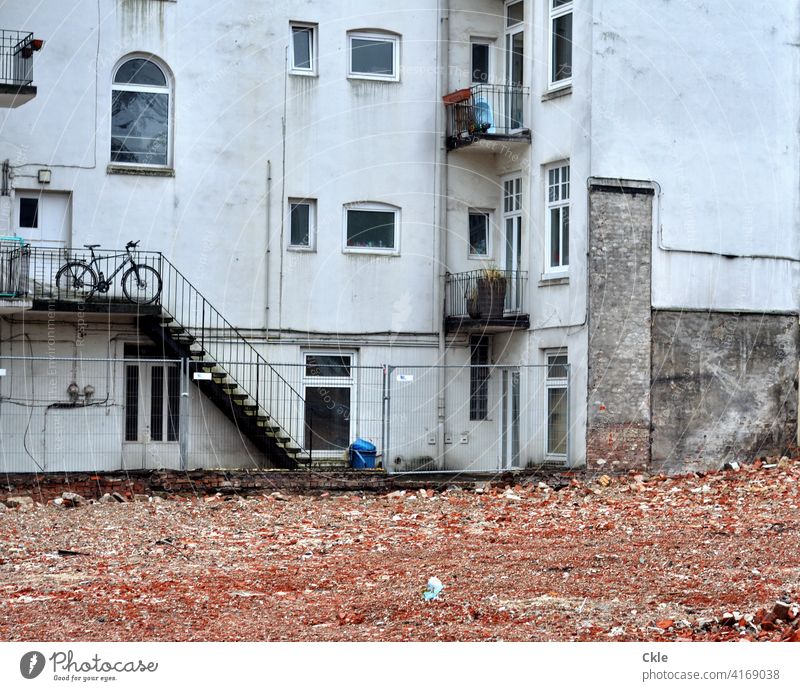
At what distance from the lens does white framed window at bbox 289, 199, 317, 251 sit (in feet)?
90.7

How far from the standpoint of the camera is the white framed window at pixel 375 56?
2797 centimetres

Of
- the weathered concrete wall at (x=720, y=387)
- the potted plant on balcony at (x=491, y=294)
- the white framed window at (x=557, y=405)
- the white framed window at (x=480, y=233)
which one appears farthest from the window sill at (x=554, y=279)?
the white framed window at (x=480, y=233)

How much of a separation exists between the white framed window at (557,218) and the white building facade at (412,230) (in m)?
0.05

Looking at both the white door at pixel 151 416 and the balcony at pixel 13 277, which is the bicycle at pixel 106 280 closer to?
the balcony at pixel 13 277

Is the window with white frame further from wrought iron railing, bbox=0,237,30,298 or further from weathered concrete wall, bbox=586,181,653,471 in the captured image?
wrought iron railing, bbox=0,237,30,298

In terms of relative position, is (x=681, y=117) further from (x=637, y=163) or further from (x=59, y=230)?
(x=59, y=230)

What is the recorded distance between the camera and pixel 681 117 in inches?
1040

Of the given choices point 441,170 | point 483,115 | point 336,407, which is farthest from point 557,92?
point 336,407

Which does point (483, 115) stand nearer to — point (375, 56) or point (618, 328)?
point (375, 56)

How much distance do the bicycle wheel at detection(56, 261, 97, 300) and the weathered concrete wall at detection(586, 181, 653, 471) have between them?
947cm

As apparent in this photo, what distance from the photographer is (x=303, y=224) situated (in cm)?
2775

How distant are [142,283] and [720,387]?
452 inches

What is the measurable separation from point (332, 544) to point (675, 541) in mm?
4299

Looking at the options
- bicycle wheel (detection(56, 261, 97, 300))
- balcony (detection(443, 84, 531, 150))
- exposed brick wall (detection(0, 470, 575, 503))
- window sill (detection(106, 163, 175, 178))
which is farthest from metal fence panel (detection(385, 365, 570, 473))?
bicycle wheel (detection(56, 261, 97, 300))
